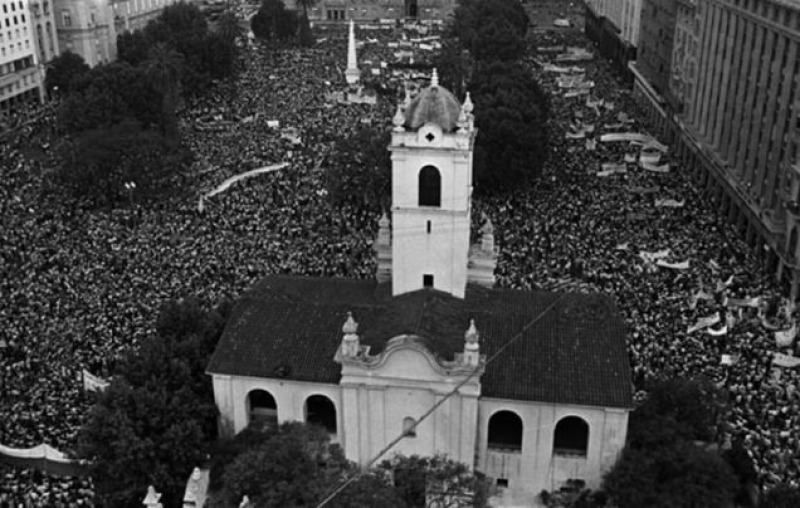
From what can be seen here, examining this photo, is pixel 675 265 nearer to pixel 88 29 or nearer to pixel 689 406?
pixel 689 406

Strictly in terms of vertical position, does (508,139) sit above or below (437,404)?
above

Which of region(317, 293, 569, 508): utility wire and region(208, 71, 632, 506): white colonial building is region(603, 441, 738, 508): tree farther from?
region(317, 293, 569, 508): utility wire

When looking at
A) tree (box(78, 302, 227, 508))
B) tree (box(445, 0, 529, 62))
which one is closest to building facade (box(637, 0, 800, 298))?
tree (box(445, 0, 529, 62))

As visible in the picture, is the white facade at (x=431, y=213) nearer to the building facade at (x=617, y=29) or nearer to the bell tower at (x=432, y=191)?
the bell tower at (x=432, y=191)

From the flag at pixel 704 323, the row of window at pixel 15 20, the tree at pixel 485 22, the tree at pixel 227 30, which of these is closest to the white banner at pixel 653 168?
the flag at pixel 704 323

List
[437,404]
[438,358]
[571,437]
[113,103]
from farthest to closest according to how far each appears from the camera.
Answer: [113,103] < [571,437] < [437,404] < [438,358]

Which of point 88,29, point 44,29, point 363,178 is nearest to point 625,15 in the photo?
point 363,178
